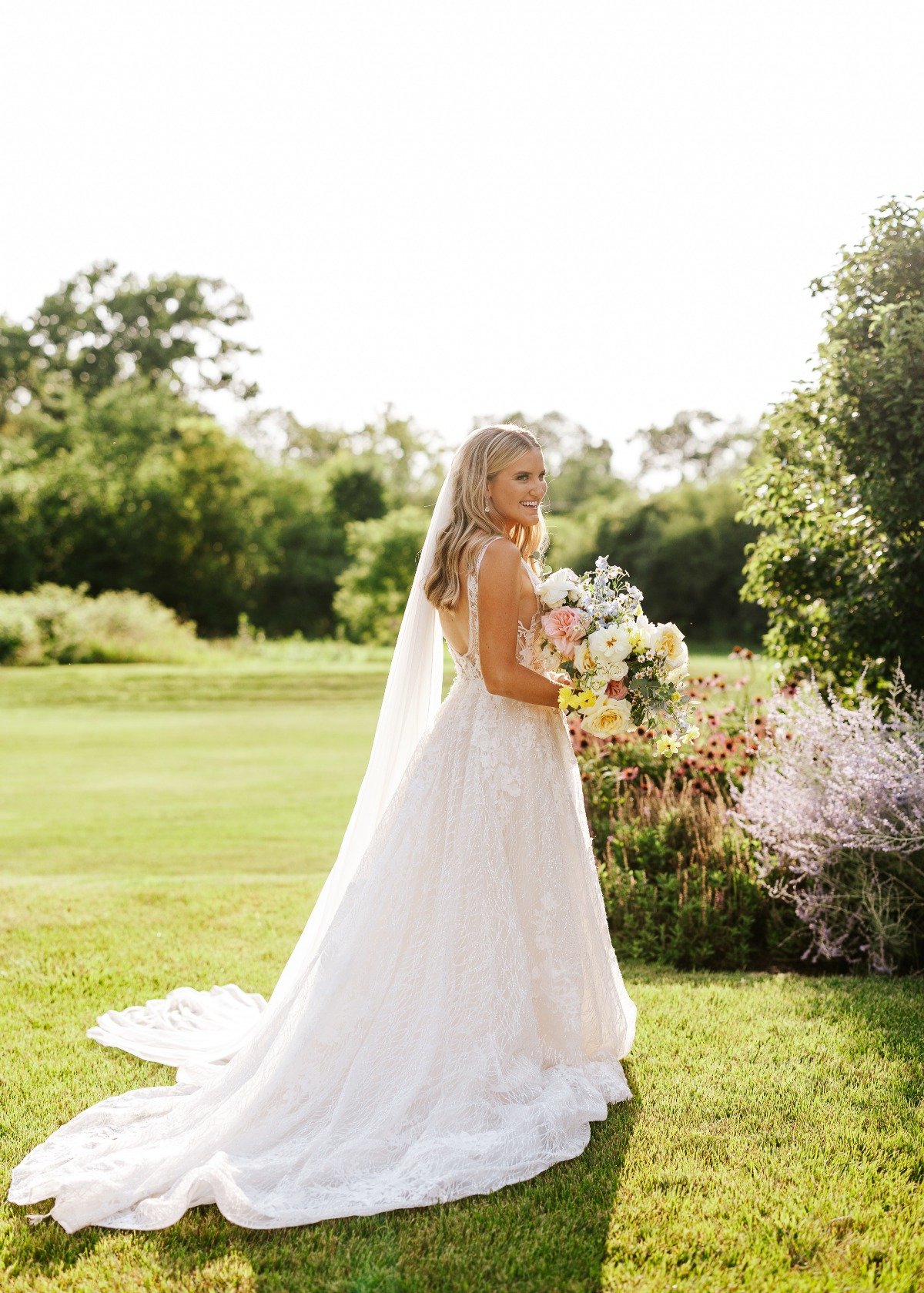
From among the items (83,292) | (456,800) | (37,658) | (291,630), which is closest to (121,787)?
(456,800)

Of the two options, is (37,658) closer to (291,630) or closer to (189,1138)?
(291,630)

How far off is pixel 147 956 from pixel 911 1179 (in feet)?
13.1

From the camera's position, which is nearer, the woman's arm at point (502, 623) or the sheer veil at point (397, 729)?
the woman's arm at point (502, 623)

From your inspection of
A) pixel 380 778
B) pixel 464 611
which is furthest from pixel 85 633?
pixel 464 611

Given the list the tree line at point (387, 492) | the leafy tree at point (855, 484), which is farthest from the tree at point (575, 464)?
the leafy tree at point (855, 484)

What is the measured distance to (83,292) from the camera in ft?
146

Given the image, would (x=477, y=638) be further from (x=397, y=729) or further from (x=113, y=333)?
(x=113, y=333)

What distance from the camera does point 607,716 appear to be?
3723 millimetres

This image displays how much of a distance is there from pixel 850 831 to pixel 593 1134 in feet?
7.16

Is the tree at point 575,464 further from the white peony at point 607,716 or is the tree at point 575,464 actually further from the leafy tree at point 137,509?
the white peony at point 607,716

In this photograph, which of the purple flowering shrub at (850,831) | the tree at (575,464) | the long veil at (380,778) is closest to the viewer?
the long veil at (380,778)

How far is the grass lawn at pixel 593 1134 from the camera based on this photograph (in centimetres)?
293

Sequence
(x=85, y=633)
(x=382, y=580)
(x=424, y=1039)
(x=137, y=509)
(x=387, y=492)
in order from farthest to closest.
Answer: (x=387, y=492) < (x=137, y=509) < (x=382, y=580) < (x=85, y=633) < (x=424, y=1039)

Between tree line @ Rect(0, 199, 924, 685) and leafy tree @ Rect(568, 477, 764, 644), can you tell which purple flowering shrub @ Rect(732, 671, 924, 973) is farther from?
leafy tree @ Rect(568, 477, 764, 644)
